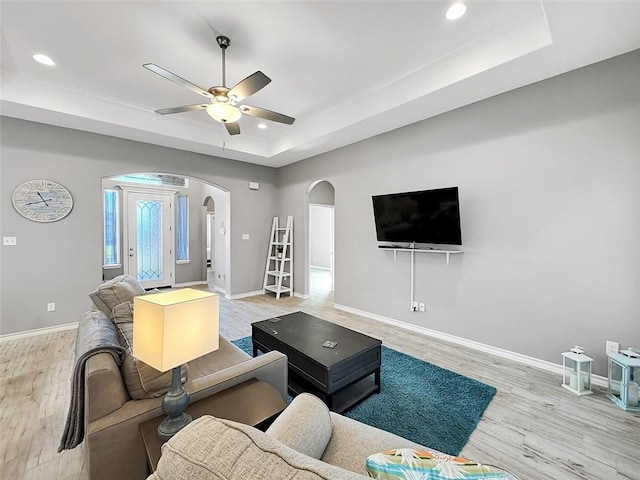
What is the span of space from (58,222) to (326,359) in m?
4.30

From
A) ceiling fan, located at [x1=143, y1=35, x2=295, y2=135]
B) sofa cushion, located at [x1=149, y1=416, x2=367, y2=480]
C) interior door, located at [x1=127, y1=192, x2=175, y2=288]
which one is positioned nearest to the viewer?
sofa cushion, located at [x1=149, y1=416, x2=367, y2=480]

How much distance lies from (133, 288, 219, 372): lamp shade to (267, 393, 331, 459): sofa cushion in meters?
0.45

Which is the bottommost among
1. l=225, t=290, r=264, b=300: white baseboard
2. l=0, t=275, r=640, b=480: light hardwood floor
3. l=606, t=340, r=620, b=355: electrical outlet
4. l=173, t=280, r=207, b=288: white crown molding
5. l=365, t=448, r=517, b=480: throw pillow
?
l=0, t=275, r=640, b=480: light hardwood floor

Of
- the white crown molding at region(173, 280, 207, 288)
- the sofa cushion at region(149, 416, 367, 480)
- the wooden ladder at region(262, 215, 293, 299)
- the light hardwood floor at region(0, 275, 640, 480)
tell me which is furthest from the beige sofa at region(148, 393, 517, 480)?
Result: the white crown molding at region(173, 280, 207, 288)

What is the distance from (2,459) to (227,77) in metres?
3.68

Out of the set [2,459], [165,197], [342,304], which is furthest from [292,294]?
[2,459]

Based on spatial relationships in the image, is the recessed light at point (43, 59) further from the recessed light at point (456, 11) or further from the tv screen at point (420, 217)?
the tv screen at point (420, 217)

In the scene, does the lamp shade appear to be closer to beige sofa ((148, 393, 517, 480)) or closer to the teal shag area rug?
beige sofa ((148, 393, 517, 480))

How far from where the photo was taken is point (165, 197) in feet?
21.8

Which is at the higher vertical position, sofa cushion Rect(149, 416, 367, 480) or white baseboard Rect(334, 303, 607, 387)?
sofa cushion Rect(149, 416, 367, 480)

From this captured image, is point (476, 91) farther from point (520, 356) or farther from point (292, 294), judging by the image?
point (292, 294)

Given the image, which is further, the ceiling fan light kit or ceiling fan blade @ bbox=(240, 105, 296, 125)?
ceiling fan blade @ bbox=(240, 105, 296, 125)

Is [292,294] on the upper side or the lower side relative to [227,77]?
lower

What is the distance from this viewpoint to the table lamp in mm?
1098
